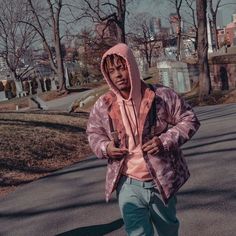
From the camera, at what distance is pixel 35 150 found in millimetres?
9844

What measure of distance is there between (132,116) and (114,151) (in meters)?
0.29

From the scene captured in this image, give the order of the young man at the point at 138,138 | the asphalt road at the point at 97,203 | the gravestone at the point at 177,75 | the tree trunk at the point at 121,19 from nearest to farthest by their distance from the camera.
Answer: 1. the young man at the point at 138,138
2. the asphalt road at the point at 97,203
3. the gravestone at the point at 177,75
4. the tree trunk at the point at 121,19

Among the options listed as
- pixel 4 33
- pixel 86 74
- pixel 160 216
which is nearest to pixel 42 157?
pixel 160 216

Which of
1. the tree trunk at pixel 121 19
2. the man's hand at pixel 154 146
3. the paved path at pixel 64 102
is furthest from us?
the paved path at pixel 64 102

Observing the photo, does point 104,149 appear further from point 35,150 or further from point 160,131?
point 35,150

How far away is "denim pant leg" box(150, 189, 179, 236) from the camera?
3.02m

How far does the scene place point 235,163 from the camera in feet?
23.1

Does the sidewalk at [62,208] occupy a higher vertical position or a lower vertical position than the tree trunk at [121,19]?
lower

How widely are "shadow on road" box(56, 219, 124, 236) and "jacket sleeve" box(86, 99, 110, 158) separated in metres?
1.96

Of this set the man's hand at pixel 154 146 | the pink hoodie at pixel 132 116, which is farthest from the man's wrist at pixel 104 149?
the man's hand at pixel 154 146

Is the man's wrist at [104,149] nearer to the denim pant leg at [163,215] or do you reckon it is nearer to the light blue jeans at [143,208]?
the light blue jeans at [143,208]

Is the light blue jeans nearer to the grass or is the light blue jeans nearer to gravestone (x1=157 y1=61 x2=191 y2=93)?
the grass

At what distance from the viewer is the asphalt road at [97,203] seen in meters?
4.79

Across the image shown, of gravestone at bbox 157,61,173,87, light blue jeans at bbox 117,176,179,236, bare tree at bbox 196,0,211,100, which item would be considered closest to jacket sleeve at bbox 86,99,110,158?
light blue jeans at bbox 117,176,179,236
